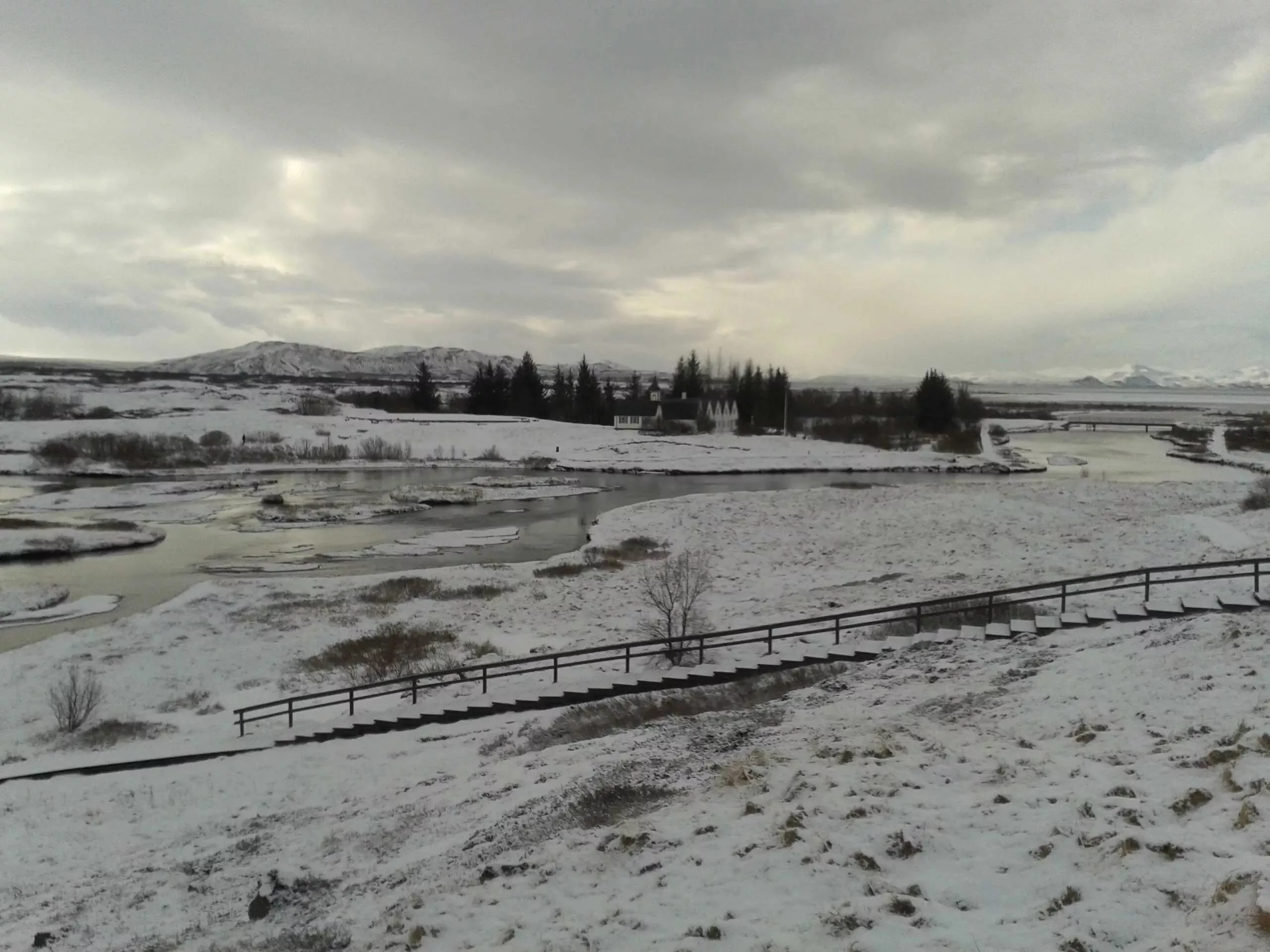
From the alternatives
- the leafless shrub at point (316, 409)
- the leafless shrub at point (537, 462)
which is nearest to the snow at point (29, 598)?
the leafless shrub at point (537, 462)

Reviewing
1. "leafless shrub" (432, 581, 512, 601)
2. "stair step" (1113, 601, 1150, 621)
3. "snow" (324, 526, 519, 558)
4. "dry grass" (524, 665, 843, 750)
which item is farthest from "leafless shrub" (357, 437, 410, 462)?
"stair step" (1113, 601, 1150, 621)

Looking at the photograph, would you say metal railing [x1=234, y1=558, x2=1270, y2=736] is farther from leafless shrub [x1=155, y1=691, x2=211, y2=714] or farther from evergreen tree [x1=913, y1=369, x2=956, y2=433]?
evergreen tree [x1=913, y1=369, x2=956, y2=433]

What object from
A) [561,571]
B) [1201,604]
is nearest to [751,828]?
[1201,604]

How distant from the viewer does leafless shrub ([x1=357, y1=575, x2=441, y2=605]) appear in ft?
87.0

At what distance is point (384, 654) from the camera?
19859 millimetres

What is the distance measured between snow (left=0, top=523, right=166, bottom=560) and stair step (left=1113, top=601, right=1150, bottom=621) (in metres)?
42.3

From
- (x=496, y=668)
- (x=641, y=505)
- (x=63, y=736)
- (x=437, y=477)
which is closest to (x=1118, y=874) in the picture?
(x=496, y=668)

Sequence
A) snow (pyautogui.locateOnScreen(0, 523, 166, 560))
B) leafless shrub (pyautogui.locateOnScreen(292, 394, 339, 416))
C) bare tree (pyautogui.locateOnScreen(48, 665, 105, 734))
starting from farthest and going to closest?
leafless shrub (pyautogui.locateOnScreen(292, 394, 339, 416)) → snow (pyautogui.locateOnScreen(0, 523, 166, 560)) → bare tree (pyautogui.locateOnScreen(48, 665, 105, 734))

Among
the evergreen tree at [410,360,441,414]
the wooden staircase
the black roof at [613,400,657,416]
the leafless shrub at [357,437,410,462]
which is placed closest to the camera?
the wooden staircase

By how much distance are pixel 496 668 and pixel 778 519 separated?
25.9 meters

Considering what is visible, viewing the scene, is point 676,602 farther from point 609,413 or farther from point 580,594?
point 609,413

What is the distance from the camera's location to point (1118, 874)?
5816mm

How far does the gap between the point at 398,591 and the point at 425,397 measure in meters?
100

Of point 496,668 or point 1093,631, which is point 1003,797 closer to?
point 1093,631
